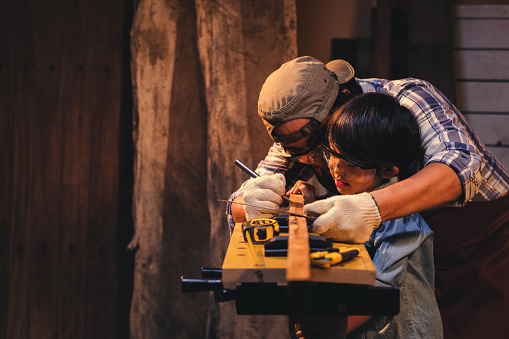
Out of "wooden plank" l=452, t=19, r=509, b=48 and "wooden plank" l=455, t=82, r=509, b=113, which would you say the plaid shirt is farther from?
"wooden plank" l=452, t=19, r=509, b=48

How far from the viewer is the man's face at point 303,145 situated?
1805mm

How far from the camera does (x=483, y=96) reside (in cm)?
307

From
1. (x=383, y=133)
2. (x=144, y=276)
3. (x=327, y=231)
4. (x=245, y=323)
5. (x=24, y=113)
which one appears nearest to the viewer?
(x=327, y=231)

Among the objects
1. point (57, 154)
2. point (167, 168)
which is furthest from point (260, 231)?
point (57, 154)

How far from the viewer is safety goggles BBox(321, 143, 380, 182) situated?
5.12ft

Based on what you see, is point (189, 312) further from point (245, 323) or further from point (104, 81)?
point (104, 81)

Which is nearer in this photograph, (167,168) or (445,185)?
(445,185)

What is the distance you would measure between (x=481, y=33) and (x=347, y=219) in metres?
2.42

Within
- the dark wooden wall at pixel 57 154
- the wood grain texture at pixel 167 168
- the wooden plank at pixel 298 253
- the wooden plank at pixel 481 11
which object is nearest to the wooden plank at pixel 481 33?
the wooden plank at pixel 481 11

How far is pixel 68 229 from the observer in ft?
10.6

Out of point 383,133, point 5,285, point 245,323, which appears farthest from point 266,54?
point 5,285

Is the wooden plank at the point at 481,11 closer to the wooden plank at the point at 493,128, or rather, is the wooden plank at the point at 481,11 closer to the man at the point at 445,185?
the wooden plank at the point at 493,128

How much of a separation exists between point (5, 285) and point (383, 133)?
112 inches

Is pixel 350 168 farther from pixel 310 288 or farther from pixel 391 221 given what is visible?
pixel 310 288
